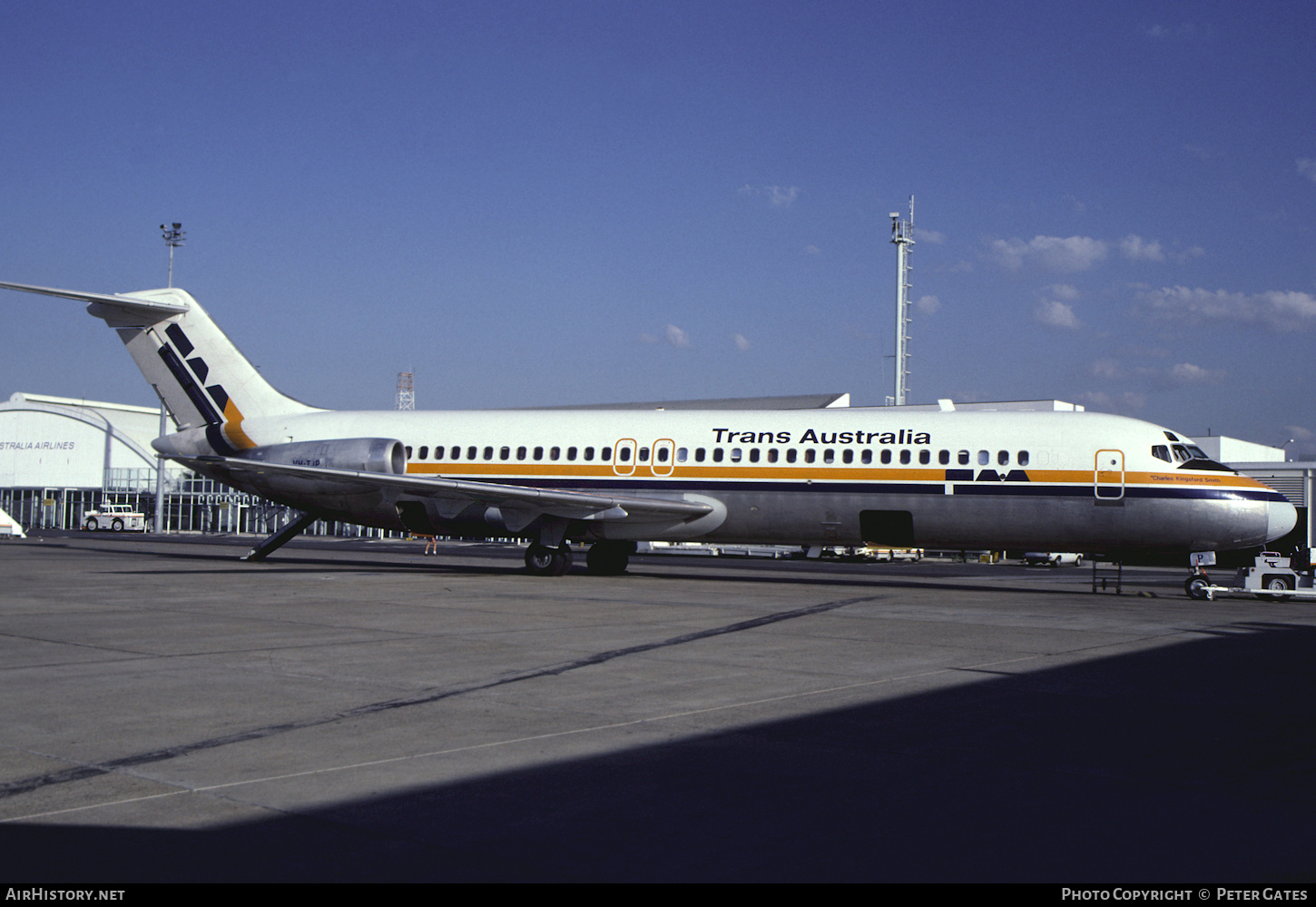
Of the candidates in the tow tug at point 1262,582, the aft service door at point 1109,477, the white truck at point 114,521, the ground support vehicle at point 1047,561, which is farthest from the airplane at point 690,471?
the white truck at point 114,521

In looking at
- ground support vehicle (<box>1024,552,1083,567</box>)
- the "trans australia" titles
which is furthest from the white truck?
the "trans australia" titles

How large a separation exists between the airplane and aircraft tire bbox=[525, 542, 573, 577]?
5 centimetres

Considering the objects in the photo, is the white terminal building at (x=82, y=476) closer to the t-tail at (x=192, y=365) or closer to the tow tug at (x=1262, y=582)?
the t-tail at (x=192, y=365)

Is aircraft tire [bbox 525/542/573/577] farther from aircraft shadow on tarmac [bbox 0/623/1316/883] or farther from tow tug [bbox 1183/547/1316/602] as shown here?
aircraft shadow on tarmac [bbox 0/623/1316/883]

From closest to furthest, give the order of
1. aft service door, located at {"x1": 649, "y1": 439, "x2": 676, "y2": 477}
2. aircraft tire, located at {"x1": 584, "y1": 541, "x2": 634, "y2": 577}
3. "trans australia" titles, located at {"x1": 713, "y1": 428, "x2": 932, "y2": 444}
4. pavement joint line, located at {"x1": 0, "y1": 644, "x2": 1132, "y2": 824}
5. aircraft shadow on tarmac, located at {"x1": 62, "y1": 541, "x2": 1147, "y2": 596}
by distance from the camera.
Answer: pavement joint line, located at {"x1": 0, "y1": 644, "x2": 1132, "y2": 824}
"trans australia" titles, located at {"x1": 713, "y1": 428, "x2": 932, "y2": 444}
aft service door, located at {"x1": 649, "y1": 439, "x2": 676, "y2": 477}
aircraft shadow on tarmac, located at {"x1": 62, "y1": 541, "x2": 1147, "y2": 596}
aircraft tire, located at {"x1": 584, "y1": 541, "x2": 634, "y2": 577}

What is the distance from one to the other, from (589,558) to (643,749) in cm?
1930

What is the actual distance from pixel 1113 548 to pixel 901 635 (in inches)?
391

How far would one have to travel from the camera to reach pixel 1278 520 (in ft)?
68.2

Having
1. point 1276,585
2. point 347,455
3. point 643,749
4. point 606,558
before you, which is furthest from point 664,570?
point 643,749

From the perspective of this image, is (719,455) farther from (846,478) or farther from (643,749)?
(643,749)

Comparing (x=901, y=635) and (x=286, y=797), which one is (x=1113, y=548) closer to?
(x=901, y=635)

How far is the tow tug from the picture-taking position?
21.7m

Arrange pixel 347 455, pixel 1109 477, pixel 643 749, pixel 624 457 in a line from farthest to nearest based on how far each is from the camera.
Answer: pixel 347 455 → pixel 624 457 → pixel 1109 477 → pixel 643 749

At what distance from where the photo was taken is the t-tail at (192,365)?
2748cm
